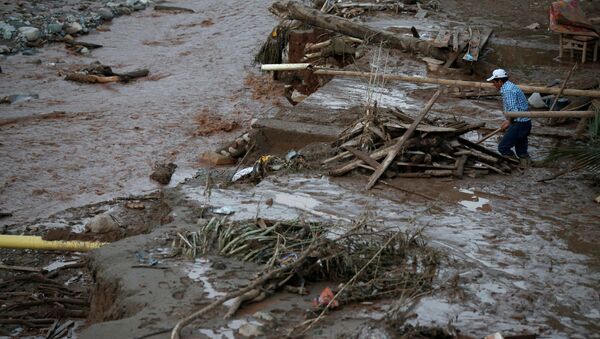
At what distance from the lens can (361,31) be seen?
13719 millimetres

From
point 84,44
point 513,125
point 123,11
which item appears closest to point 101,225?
point 513,125

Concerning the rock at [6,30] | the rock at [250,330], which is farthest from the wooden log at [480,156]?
the rock at [6,30]

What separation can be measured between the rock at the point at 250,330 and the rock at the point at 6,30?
13.7m

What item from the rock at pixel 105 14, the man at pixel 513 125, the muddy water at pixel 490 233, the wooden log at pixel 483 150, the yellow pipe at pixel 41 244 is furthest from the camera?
the rock at pixel 105 14

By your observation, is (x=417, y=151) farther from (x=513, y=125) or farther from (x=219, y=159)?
(x=219, y=159)

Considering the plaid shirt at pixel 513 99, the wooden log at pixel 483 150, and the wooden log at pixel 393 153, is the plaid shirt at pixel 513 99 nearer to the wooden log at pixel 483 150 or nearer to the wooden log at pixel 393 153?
the wooden log at pixel 483 150

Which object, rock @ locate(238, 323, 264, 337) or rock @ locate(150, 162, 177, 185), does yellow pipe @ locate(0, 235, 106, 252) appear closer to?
rock @ locate(238, 323, 264, 337)

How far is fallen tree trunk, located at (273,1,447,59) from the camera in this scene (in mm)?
13031

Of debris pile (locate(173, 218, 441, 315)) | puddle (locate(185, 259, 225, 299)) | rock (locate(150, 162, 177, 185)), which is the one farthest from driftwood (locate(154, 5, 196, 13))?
puddle (locate(185, 259, 225, 299))

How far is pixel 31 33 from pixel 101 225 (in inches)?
402

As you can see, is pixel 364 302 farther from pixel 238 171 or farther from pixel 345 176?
pixel 238 171

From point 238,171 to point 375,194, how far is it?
2065 mm

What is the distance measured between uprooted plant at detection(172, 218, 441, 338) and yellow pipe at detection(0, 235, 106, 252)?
4.03ft

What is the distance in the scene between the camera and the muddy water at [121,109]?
32.6 feet
